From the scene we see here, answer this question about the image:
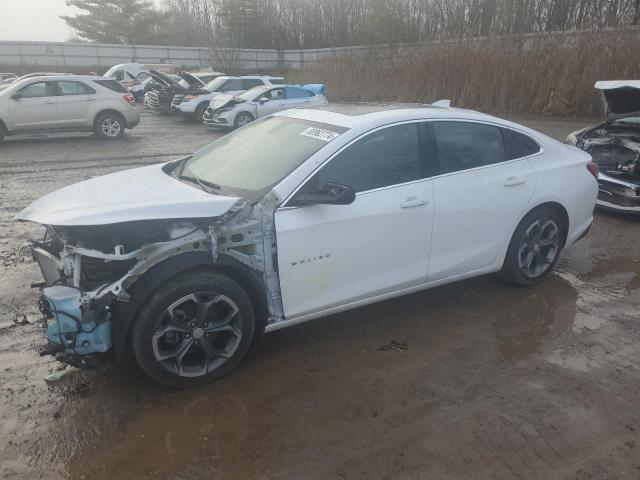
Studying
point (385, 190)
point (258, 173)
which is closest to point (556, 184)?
point (385, 190)

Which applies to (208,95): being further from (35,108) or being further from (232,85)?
(35,108)

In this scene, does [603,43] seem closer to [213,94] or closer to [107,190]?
[213,94]

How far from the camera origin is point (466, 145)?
428 cm

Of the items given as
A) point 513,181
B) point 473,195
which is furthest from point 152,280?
point 513,181

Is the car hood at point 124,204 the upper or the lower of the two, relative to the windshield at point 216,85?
upper

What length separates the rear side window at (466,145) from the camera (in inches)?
163

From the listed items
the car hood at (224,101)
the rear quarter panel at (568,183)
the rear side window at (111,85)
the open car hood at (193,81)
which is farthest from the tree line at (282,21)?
the rear quarter panel at (568,183)

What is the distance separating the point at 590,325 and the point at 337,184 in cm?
246

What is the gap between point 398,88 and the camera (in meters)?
22.0

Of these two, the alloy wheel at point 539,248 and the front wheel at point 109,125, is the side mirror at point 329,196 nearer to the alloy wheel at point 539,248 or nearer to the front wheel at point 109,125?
the alloy wheel at point 539,248

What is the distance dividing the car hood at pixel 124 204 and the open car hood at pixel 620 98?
6.19m

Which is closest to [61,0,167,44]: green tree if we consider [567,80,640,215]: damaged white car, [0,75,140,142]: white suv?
[0,75,140,142]: white suv

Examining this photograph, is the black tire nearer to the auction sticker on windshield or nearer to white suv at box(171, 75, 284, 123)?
white suv at box(171, 75, 284, 123)

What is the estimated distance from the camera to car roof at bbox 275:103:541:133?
393 centimetres
